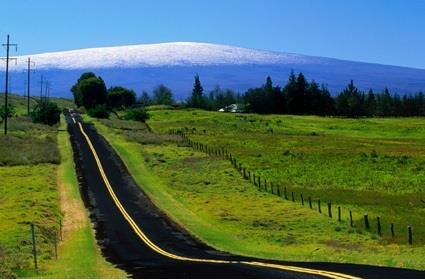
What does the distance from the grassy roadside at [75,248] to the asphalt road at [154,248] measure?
0.59 metres

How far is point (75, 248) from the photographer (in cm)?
3494

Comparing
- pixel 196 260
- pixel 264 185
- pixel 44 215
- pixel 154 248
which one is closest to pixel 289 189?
pixel 264 185

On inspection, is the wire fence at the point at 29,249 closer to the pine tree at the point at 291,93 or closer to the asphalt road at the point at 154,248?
A: the asphalt road at the point at 154,248

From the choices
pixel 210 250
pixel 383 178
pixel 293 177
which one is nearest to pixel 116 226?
pixel 210 250

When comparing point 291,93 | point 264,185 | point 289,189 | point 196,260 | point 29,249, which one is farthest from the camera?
point 291,93

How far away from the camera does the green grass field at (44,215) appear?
95.7 feet

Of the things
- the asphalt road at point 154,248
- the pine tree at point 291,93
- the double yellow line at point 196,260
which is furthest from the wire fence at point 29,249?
the pine tree at point 291,93

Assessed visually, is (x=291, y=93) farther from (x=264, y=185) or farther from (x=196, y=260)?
(x=196, y=260)

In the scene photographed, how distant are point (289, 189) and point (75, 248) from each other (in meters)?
28.4

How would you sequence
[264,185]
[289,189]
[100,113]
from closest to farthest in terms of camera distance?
1. [289,189]
2. [264,185]
3. [100,113]

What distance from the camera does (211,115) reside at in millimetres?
169750

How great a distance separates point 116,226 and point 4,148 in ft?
149

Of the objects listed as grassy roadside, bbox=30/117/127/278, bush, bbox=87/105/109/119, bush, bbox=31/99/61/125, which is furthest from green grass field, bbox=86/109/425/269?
bush, bbox=87/105/109/119

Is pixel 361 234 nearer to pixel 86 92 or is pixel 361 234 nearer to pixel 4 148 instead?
pixel 4 148
